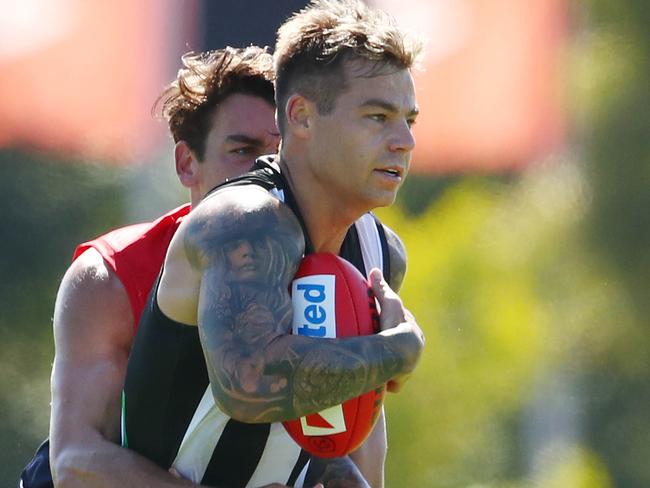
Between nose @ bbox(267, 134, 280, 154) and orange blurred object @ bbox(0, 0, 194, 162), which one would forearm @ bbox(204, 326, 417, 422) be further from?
orange blurred object @ bbox(0, 0, 194, 162)

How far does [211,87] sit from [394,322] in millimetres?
1758

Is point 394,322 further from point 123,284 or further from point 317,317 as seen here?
point 123,284

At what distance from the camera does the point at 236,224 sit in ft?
9.89

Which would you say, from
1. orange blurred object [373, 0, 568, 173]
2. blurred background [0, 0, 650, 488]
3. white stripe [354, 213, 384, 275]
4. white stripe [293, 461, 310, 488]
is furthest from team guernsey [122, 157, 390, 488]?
orange blurred object [373, 0, 568, 173]

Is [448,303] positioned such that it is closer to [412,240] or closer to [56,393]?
[412,240]

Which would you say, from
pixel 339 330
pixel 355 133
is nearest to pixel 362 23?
pixel 355 133

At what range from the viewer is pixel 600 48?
779 cm

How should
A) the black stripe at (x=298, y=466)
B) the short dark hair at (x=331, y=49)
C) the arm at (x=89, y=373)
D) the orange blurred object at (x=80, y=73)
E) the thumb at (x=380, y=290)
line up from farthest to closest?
1. the orange blurred object at (x=80, y=73)
2. the arm at (x=89, y=373)
3. the black stripe at (x=298, y=466)
4. the short dark hair at (x=331, y=49)
5. the thumb at (x=380, y=290)

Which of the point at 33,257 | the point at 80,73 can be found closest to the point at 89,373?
the point at 33,257

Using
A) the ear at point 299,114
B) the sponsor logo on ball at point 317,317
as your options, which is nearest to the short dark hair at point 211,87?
the ear at point 299,114

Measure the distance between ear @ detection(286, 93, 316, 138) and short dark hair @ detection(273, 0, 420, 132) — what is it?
20 mm

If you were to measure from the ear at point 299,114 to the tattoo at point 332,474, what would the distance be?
0.99 metres

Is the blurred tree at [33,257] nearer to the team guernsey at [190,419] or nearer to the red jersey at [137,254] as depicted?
the red jersey at [137,254]

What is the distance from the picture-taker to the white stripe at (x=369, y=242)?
12.2 ft
